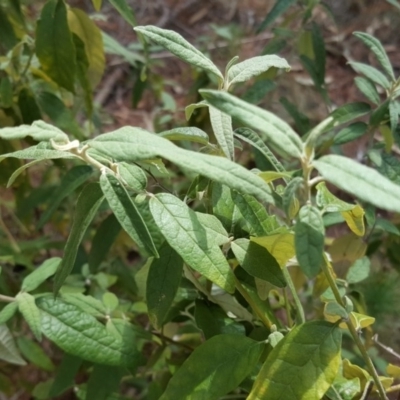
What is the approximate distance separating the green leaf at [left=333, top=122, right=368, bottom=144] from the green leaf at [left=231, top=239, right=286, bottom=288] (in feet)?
1.13

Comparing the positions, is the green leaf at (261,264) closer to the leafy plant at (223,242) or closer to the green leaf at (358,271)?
the leafy plant at (223,242)

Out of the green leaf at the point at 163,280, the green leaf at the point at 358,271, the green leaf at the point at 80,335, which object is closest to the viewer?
the green leaf at the point at 163,280

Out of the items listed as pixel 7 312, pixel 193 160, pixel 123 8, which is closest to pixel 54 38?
pixel 123 8

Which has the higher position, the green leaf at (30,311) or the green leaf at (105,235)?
the green leaf at (30,311)

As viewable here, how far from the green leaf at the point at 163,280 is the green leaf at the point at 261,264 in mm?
74

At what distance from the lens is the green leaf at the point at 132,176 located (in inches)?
20.1

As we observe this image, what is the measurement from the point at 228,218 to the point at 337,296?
14 centimetres

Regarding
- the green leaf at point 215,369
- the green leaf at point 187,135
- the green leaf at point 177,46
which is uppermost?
the green leaf at point 177,46

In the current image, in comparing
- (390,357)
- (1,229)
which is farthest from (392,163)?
(1,229)

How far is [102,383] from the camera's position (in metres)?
0.76

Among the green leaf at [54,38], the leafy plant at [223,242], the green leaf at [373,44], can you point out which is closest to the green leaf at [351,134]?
the leafy plant at [223,242]

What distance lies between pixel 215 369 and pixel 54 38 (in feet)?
1.81

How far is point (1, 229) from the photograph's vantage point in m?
1.17

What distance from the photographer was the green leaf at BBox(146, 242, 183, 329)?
0.57m
